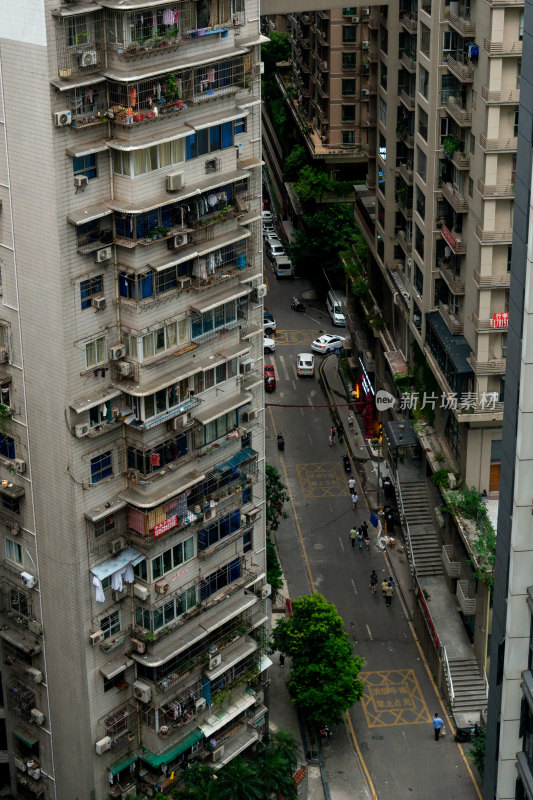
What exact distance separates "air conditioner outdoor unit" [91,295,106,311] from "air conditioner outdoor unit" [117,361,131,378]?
9.98 feet

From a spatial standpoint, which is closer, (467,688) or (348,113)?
(467,688)

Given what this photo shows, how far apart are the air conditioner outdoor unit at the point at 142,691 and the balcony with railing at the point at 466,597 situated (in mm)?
29262

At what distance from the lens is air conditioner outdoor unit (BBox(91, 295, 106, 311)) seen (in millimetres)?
68000

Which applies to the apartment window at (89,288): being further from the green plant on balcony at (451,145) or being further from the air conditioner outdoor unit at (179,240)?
the green plant on balcony at (451,145)

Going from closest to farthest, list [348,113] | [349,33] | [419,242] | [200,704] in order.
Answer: [200,704] < [419,242] < [349,33] < [348,113]

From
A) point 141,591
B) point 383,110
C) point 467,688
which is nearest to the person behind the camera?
point 141,591

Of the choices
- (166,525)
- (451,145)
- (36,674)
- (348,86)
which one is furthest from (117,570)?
(348,86)

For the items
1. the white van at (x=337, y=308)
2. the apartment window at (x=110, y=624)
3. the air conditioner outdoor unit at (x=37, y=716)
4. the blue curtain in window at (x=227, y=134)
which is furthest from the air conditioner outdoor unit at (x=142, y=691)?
the white van at (x=337, y=308)

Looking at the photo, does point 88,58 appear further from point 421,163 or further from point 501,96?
point 421,163

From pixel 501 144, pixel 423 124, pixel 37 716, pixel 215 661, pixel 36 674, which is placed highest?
pixel 501 144

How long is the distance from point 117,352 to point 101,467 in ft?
19.4

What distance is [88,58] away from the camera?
63.2 metres

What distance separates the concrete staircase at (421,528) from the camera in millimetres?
106312

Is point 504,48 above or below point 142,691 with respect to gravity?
above
